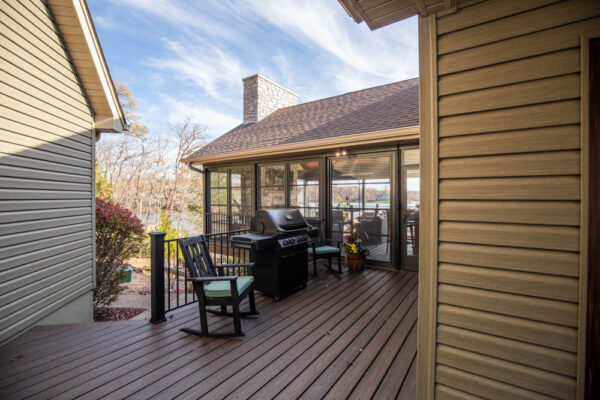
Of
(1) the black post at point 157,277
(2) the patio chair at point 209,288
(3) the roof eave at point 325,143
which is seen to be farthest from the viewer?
(3) the roof eave at point 325,143

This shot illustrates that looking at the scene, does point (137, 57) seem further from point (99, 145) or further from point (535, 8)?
point (535, 8)

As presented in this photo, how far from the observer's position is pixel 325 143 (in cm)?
512

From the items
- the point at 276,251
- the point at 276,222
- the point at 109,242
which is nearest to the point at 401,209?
the point at 276,222

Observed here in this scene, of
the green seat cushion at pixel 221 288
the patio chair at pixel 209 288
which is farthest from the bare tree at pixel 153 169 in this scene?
the green seat cushion at pixel 221 288

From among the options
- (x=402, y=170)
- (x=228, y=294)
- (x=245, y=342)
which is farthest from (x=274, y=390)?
(x=402, y=170)

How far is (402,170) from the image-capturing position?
475cm

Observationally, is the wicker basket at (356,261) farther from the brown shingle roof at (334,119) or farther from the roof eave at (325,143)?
the brown shingle roof at (334,119)

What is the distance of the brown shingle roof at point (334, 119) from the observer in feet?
16.7

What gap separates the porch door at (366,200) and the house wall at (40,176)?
13.6ft

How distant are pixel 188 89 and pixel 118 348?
21.2 metres

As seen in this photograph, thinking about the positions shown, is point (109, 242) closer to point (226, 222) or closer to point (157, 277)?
point (157, 277)

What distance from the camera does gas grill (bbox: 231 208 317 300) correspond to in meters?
3.31

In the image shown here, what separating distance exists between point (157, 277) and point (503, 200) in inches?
116

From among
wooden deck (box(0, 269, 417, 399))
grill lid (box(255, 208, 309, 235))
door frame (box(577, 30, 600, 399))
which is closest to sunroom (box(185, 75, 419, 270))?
grill lid (box(255, 208, 309, 235))
